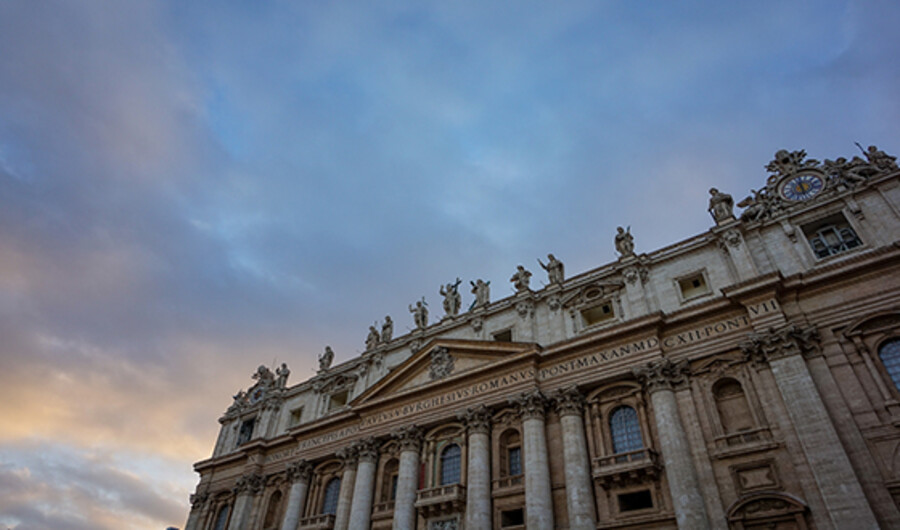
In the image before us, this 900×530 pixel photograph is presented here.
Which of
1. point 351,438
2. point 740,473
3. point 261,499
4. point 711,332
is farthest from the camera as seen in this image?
point 261,499

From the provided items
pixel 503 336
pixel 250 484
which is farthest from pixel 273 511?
pixel 503 336

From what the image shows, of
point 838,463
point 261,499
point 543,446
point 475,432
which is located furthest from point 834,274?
point 261,499

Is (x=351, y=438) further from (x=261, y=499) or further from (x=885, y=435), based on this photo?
(x=885, y=435)

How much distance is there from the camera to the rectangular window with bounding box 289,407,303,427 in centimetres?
4288

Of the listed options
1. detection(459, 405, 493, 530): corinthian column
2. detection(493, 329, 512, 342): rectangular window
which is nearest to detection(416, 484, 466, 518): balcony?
detection(459, 405, 493, 530): corinthian column

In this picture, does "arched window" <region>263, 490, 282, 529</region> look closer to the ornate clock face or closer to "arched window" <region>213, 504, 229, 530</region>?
"arched window" <region>213, 504, 229, 530</region>

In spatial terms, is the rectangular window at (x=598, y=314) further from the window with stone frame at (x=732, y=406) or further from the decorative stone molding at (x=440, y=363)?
the decorative stone molding at (x=440, y=363)

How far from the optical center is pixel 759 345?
23.5 metres

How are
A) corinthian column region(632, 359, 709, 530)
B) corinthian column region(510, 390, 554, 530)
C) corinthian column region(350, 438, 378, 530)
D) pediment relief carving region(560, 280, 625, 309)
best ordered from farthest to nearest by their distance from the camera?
corinthian column region(350, 438, 378, 530) < pediment relief carving region(560, 280, 625, 309) < corinthian column region(510, 390, 554, 530) < corinthian column region(632, 359, 709, 530)

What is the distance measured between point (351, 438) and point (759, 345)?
2520 centimetres

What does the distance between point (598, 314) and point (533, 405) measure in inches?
277

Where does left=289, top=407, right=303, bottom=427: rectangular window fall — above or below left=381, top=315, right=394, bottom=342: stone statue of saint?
below

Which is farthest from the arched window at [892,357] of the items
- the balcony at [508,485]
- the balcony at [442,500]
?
the balcony at [442,500]

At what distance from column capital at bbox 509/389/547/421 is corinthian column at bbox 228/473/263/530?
22.9 meters
